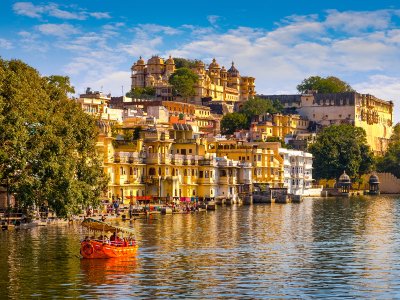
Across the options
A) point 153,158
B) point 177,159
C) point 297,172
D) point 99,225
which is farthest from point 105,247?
point 297,172

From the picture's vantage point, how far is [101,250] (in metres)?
52.6

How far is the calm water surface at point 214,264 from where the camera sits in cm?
4212

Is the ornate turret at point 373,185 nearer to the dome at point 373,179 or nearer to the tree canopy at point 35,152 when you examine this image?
the dome at point 373,179

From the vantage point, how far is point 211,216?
95250 mm

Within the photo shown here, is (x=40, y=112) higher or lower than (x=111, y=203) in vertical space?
higher

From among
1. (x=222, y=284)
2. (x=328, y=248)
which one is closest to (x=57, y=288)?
(x=222, y=284)

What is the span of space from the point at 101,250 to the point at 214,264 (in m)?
6.31

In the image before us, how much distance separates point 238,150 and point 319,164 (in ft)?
118

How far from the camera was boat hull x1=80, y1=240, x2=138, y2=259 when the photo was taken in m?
52.2

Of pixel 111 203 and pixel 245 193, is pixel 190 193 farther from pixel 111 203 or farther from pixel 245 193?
pixel 111 203

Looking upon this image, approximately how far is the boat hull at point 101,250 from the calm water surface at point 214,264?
21.6 inches

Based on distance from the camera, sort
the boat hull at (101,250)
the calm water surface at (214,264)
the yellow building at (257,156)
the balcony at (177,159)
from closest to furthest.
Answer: the calm water surface at (214,264), the boat hull at (101,250), the balcony at (177,159), the yellow building at (257,156)

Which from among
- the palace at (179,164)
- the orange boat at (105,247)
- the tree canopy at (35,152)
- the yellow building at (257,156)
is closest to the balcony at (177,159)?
the palace at (179,164)

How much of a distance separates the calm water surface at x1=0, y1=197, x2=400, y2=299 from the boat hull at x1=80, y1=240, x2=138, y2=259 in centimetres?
55
